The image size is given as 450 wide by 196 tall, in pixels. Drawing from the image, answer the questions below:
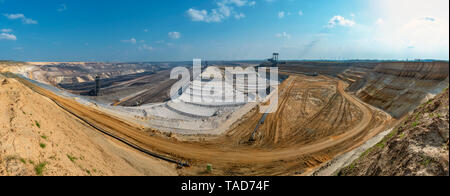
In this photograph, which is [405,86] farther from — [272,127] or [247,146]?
[247,146]

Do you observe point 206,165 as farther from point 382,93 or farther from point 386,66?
point 386,66

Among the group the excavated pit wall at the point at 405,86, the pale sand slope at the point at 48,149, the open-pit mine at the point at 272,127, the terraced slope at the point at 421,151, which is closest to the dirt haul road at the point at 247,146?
the open-pit mine at the point at 272,127

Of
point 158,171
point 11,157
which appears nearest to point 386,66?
point 158,171

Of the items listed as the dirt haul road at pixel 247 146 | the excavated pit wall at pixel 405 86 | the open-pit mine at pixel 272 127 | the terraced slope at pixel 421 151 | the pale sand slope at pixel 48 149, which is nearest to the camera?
the terraced slope at pixel 421 151

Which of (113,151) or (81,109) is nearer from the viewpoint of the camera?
(113,151)

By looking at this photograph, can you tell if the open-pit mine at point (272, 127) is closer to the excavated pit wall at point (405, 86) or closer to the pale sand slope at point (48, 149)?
the excavated pit wall at point (405, 86)

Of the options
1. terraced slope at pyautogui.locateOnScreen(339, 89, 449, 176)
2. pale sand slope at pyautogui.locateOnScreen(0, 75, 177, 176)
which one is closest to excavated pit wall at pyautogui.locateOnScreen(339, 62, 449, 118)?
terraced slope at pyautogui.locateOnScreen(339, 89, 449, 176)
